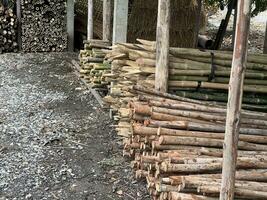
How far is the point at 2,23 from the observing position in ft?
43.4

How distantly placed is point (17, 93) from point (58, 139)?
2.87 metres

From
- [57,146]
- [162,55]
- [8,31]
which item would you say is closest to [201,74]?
[162,55]

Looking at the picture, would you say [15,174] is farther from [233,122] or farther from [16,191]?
[233,122]

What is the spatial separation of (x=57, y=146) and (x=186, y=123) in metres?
2.35

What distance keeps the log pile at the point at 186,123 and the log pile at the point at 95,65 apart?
1277 millimetres

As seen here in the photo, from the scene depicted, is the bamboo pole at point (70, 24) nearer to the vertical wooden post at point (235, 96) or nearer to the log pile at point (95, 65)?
the log pile at point (95, 65)

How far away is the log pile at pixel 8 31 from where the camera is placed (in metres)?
13.2

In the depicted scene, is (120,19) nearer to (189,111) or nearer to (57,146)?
(57,146)

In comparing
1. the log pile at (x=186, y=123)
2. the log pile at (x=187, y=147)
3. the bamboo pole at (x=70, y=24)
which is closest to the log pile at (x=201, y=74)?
the log pile at (x=186, y=123)

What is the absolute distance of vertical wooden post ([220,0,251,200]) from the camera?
3.43 metres

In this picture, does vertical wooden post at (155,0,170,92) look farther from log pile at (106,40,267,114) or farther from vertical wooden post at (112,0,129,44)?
vertical wooden post at (112,0,129,44)

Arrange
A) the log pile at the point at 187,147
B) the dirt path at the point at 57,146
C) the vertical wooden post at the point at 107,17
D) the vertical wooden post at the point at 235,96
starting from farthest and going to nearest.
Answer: the vertical wooden post at the point at 107,17
the dirt path at the point at 57,146
the log pile at the point at 187,147
the vertical wooden post at the point at 235,96

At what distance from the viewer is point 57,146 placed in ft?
21.7

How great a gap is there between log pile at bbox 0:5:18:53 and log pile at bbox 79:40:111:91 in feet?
13.2
